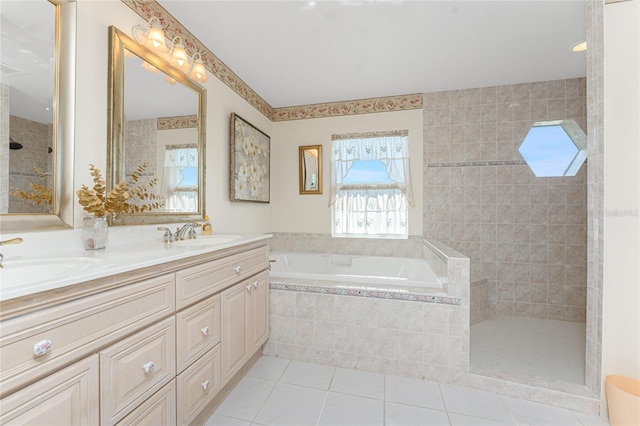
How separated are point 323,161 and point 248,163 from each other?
945 millimetres

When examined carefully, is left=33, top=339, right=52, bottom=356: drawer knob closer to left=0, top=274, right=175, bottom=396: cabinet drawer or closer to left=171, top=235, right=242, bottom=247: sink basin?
left=0, top=274, right=175, bottom=396: cabinet drawer

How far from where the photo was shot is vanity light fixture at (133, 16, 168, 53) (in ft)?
5.19

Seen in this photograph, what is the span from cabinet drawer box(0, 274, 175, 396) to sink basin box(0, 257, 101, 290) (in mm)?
118

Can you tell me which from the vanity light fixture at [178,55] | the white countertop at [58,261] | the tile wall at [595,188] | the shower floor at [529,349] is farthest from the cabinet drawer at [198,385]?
the tile wall at [595,188]

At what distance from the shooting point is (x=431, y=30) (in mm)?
1939

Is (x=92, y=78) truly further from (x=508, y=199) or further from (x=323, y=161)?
(x=508, y=199)

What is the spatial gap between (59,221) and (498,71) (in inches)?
135

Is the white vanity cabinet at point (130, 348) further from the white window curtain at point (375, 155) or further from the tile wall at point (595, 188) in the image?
the tile wall at point (595, 188)

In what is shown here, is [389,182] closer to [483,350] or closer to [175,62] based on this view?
[483,350]

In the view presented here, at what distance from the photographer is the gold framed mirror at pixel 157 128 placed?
1.44 metres

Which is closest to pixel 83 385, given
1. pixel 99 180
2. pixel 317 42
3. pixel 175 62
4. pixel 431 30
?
pixel 99 180

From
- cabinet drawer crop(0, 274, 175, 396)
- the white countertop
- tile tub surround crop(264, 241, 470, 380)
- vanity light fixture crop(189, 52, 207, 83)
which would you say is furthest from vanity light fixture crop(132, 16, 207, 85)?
tile tub surround crop(264, 241, 470, 380)

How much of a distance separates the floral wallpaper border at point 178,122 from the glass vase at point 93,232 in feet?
2.59

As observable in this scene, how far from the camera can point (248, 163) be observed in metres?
2.85
